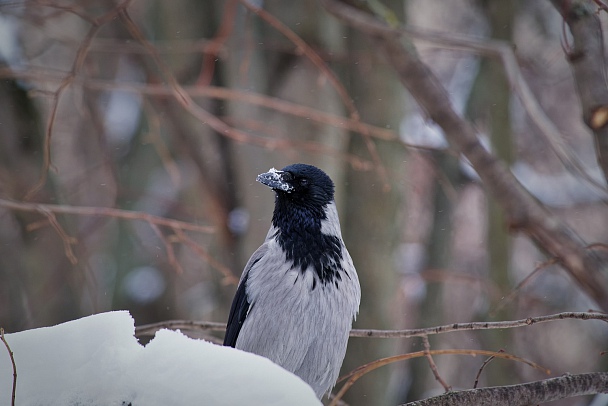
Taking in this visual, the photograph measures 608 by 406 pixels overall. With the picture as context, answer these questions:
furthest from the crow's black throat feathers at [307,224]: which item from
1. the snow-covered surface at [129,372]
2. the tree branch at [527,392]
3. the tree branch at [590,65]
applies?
the snow-covered surface at [129,372]

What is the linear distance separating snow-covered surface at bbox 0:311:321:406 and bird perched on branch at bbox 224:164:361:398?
157 cm

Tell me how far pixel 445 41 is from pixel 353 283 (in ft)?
5.31

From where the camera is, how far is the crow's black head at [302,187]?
422 cm

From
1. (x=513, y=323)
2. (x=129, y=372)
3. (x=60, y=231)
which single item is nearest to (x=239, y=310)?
(x=60, y=231)

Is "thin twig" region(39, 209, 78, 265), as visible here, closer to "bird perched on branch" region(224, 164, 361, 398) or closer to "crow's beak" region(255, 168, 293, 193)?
"bird perched on branch" region(224, 164, 361, 398)

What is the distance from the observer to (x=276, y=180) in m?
4.19

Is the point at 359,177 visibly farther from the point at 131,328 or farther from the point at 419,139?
the point at 131,328

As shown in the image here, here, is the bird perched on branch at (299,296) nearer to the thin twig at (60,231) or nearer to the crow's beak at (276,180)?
the crow's beak at (276,180)

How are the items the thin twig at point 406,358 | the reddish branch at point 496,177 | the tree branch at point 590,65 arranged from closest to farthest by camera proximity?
the thin twig at point 406,358 < the tree branch at point 590,65 < the reddish branch at point 496,177

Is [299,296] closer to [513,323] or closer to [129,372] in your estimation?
[513,323]

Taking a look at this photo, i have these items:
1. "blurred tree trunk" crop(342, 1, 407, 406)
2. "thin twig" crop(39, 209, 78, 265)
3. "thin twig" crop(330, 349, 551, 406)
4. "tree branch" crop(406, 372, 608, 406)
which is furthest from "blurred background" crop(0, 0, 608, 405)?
"tree branch" crop(406, 372, 608, 406)

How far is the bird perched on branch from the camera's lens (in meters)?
3.78

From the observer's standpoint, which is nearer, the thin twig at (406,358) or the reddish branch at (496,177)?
the thin twig at (406,358)

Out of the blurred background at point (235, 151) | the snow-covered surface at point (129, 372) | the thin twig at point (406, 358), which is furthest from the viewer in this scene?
the blurred background at point (235, 151)
